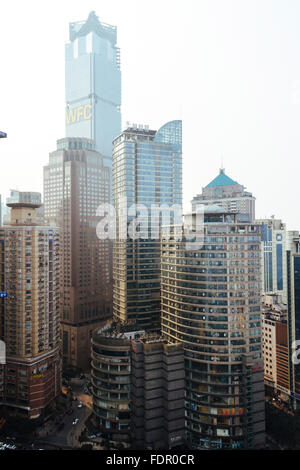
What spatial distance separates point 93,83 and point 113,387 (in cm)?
14179

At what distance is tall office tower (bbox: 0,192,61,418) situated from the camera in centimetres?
4966

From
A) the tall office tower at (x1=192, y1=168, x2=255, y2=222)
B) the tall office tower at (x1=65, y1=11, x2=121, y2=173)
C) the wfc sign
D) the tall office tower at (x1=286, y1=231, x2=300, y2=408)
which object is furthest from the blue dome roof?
the tall office tower at (x1=286, y1=231, x2=300, y2=408)

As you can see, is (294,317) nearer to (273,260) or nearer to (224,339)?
(224,339)

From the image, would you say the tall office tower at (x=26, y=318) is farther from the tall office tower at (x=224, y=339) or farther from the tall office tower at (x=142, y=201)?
the tall office tower at (x=224, y=339)

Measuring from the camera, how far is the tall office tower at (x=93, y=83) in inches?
6166

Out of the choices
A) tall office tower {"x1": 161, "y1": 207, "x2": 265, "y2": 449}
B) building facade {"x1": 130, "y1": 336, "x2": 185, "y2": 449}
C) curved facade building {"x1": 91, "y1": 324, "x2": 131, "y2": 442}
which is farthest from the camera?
curved facade building {"x1": 91, "y1": 324, "x2": 131, "y2": 442}

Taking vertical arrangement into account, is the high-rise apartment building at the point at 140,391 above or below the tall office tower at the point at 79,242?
below

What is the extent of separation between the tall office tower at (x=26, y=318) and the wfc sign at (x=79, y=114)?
11719cm

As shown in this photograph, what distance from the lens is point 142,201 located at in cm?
6219

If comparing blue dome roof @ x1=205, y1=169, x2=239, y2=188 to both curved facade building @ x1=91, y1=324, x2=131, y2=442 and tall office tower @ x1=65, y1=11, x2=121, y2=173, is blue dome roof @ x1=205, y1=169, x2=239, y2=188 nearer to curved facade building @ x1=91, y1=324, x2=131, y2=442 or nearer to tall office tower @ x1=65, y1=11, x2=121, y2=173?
tall office tower @ x1=65, y1=11, x2=121, y2=173

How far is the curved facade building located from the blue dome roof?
9118 cm

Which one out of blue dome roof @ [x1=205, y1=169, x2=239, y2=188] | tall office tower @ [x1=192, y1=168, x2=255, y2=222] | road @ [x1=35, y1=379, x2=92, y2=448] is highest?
blue dome roof @ [x1=205, y1=169, x2=239, y2=188]

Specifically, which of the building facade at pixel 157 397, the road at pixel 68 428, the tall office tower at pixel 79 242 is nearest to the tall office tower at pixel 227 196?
the tall office tower at pixel 79 242

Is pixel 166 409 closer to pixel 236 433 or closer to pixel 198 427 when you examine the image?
pixel 198 427
